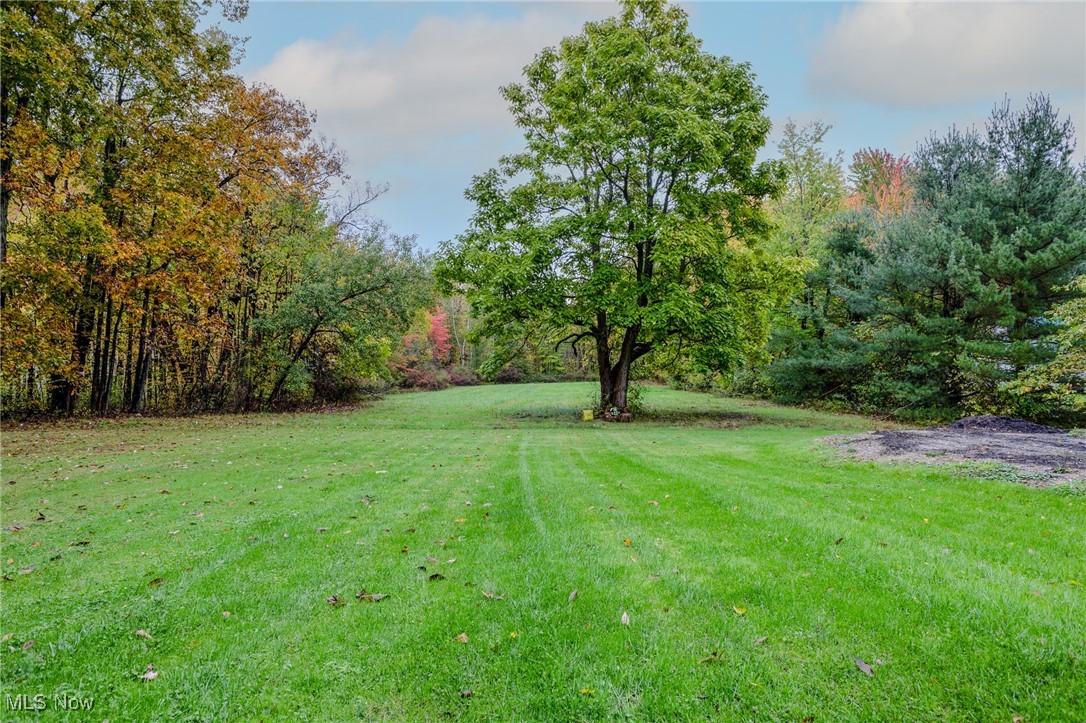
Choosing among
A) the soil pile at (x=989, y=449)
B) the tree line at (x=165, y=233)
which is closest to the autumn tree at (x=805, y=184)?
the soil pile at (x=989, y=449)

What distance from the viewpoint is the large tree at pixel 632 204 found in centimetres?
1427

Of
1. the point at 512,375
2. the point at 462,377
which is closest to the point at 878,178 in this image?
the point at 512,375

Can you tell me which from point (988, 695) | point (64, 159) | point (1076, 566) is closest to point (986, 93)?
point (1076, 566)

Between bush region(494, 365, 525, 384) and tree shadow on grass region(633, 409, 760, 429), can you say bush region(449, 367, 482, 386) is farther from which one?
tree shadow on grass region(633, 409, 760, 429)

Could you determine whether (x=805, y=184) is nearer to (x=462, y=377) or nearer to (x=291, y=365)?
(x=291, y=365)

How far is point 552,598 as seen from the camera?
10.2ft

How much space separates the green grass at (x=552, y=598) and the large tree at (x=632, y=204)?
8.90m

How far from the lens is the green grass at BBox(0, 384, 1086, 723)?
2174 millimetres

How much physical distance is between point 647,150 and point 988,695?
1521cm

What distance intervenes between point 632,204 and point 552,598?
14.3 meters

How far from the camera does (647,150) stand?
1477 centimetres

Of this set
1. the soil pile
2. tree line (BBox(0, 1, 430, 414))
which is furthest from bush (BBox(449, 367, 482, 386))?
the soil pile

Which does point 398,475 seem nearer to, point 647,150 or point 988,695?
point 988,695

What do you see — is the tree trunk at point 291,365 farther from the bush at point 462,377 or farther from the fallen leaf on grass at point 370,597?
the bush at point 462,377
